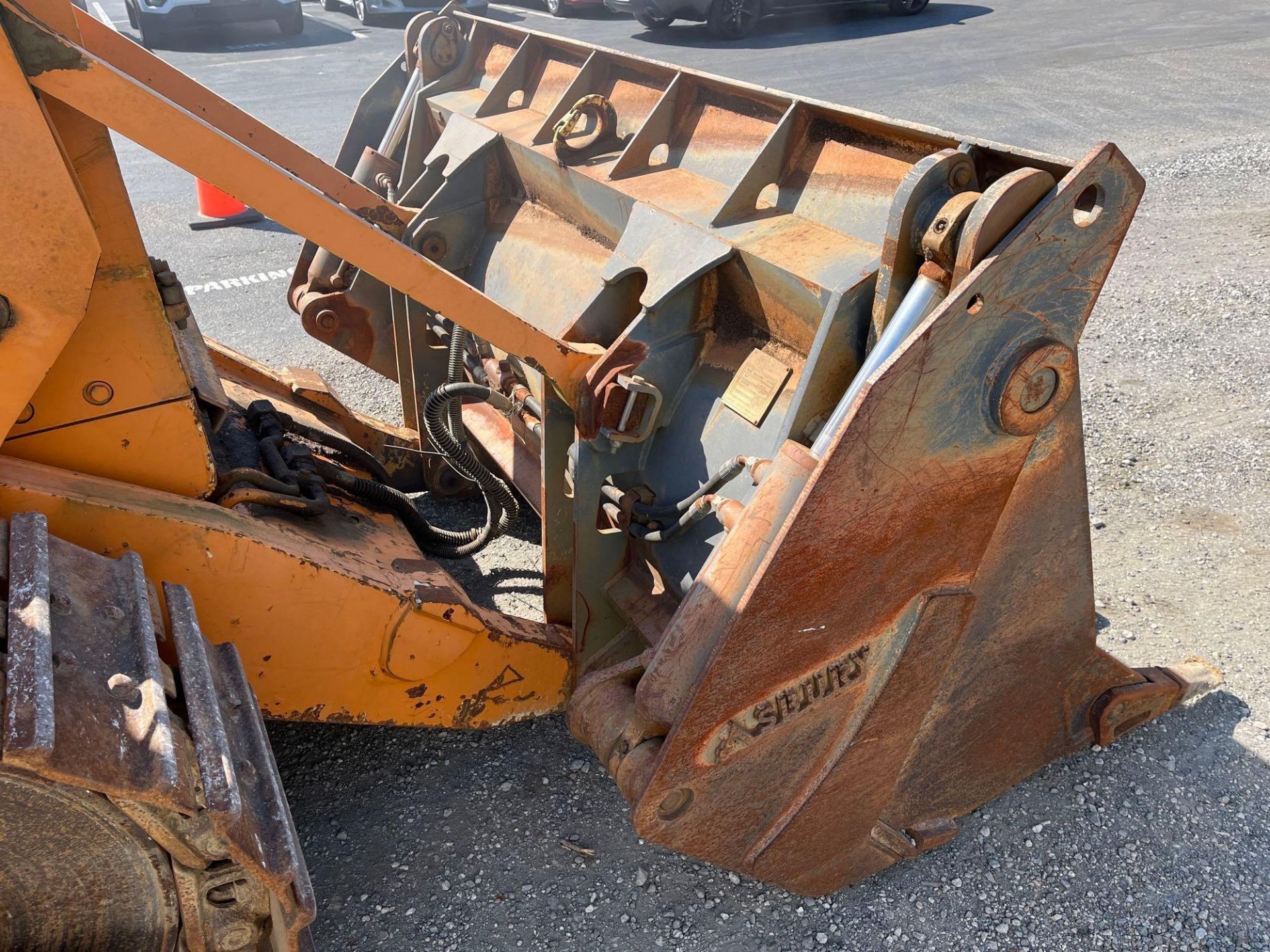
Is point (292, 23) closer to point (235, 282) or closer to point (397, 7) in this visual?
point (397, 7)

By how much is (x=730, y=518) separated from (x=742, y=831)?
0.69 metres

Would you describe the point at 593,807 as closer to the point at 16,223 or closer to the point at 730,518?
the point at 730,518

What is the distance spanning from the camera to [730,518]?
7.16 feet

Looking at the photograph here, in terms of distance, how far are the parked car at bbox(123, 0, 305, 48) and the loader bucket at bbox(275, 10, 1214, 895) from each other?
13067 mm

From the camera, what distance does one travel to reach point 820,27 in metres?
14.2

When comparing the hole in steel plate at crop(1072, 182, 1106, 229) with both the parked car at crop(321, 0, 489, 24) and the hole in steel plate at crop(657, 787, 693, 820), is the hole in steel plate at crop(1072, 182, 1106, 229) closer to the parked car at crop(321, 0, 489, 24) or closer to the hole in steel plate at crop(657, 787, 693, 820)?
the hole in steel plate at crop(657, 787, 693, 820)

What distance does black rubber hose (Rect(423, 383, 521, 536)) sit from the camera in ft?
9.87

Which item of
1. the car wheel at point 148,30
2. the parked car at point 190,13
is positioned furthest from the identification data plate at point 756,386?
the parked car at point 190,13

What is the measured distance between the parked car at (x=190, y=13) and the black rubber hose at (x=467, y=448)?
535 inches

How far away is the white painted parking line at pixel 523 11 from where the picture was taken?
1642 centimetres

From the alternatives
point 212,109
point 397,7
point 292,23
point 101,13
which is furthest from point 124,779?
point 101,13

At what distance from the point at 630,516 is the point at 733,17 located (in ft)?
40.4

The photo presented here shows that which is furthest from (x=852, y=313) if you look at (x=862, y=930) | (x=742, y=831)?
(x=862, y=930)

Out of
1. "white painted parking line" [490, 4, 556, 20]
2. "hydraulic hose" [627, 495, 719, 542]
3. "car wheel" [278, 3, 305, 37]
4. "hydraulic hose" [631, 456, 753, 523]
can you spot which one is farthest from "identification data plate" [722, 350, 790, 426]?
"car wheel" [278, 3, 305, 37]
